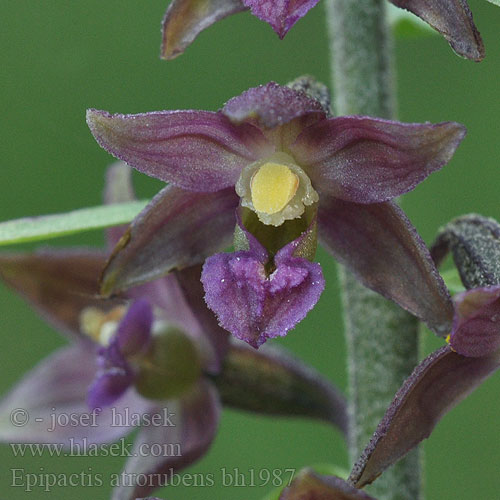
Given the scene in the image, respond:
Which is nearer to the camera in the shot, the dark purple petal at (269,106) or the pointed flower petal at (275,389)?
the dark purple petal at (269,106)

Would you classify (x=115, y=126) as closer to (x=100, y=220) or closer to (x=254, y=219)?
(x=254, y=219)

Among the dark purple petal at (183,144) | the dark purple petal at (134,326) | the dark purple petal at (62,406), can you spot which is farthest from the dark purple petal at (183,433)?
the dark purple petal at (183,144)

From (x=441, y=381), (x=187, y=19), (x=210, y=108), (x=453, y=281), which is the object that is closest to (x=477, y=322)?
(x=441, y=381)

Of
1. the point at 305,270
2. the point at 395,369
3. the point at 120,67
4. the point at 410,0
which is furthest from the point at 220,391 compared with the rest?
the point at 120,67

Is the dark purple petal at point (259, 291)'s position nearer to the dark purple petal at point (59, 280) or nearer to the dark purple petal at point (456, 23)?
the dark purple petal at point (456, 23)

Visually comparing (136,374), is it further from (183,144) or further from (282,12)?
(282,12)

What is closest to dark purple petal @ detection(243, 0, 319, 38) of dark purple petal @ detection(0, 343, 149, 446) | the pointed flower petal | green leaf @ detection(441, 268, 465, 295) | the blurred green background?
green leaf @ detection(441, 268, 465, 295)
